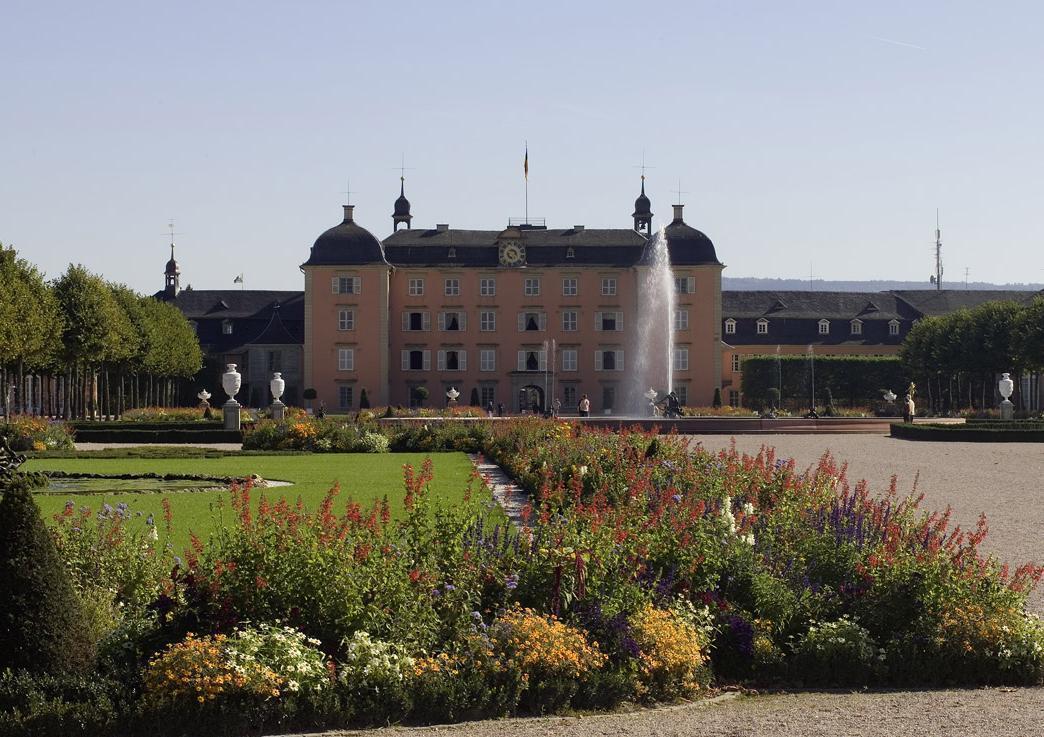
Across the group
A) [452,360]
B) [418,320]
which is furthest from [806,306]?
[418,320]

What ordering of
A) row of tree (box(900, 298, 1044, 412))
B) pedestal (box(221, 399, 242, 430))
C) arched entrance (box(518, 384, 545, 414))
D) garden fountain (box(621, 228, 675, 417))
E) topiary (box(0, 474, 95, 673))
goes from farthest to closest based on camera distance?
arched entrance (box(518, 384, 545, 414)), garden fountain (box(621, 228, 675, 417)), row of tree (box(900, 298, 1044, 412)), pedestal (box(221, 399, 242, 430)), topiary (box(0, 474, 95, 673))

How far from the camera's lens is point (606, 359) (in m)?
80.8

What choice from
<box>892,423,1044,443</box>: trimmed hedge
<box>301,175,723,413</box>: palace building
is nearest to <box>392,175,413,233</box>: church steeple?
<box>301,175,723,413</box>: palace building

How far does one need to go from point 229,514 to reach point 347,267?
2510 inches

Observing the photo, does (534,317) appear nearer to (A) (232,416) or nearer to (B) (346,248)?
(B) (346,248)

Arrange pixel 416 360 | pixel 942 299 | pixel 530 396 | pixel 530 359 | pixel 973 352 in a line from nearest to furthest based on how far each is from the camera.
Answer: pixel 973 352
pixel 416 360
pixel 530 396
pixel 530 359
pixel 942 299

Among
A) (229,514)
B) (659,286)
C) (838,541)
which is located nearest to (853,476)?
(229,514)

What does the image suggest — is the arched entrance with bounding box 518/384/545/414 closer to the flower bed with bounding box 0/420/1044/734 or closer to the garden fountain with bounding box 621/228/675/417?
the garden fountain with bounding box 621/228/675/417

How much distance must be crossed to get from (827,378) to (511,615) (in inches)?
2814

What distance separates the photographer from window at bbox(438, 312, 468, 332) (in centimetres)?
8081

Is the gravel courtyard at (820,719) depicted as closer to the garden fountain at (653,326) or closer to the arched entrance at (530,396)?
the garden fountain at (653,326)

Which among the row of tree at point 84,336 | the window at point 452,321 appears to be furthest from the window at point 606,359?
the row of tree at point 84,336

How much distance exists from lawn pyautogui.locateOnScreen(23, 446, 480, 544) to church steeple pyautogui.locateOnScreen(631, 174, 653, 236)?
188 ft

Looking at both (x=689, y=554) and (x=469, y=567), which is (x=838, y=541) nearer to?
(x=689, y=554)
